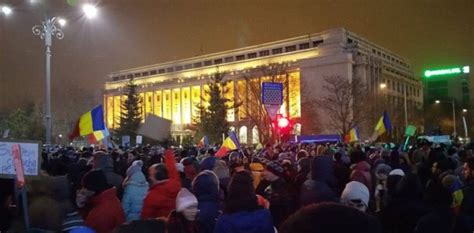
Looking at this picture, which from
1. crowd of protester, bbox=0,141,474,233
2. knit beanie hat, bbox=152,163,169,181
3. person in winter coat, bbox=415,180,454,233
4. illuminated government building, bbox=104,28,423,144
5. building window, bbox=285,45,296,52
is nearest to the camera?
crowd of protester, bbox=0,141,474,233

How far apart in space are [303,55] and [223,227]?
91.5m

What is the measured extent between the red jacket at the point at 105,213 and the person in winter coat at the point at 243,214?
1.08m

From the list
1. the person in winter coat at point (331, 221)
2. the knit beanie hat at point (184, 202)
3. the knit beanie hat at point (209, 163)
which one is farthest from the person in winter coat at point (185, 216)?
the knit beanie hat at point (209, 163)

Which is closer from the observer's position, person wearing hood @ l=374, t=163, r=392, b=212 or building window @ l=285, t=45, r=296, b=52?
person wearing hood @ l=374, t=163, r=392, b=212

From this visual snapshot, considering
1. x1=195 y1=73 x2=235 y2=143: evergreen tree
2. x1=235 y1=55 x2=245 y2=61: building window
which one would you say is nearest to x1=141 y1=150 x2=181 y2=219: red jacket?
x1=195 y1=73 x2=235 y2=143: evergreen tree

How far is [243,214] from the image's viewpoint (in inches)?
170

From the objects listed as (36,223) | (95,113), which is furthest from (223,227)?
(95,113)

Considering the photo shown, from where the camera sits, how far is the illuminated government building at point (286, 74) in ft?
257

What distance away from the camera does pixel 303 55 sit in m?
94.2

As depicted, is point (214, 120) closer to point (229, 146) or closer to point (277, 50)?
point (277, 50)

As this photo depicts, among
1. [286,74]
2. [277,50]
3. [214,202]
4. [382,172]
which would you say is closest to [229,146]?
[382,172]

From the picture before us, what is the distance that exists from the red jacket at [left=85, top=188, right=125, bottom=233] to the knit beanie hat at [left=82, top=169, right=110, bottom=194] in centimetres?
5

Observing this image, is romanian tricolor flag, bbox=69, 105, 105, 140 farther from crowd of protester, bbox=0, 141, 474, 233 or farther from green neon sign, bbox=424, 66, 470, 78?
green neon sign, bbox=424, 66, 470, 78

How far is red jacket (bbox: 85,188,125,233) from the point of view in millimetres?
4824
